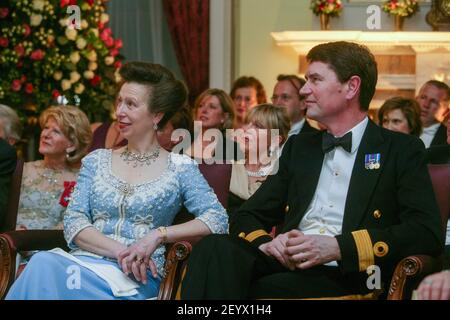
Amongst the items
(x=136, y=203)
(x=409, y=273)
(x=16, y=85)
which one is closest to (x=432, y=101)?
(x=16, y=85)

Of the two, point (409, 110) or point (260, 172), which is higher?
point (409, 110)

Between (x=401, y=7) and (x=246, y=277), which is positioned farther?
(x=401, y=7)

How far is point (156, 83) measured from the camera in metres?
3.97

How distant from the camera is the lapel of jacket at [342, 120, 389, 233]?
3.48 metres

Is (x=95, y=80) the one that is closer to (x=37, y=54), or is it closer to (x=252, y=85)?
(x=37, y=54)

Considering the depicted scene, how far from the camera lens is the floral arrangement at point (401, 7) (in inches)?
298

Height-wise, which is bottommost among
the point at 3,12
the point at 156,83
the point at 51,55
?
the point at 156,83

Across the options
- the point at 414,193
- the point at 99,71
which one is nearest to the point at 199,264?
the point at 414,193

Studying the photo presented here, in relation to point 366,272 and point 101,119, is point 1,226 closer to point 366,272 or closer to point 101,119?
point 366,272

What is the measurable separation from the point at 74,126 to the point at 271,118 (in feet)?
3.47

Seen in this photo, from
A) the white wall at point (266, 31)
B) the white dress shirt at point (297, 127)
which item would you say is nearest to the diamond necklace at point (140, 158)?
the white dress shirt at point (297, 127)

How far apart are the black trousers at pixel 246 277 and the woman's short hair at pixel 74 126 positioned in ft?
5.89

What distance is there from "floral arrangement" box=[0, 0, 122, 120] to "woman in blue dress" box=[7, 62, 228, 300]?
9.19 ft

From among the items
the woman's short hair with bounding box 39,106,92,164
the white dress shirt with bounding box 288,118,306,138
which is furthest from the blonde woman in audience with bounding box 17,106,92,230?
the white dress shirt with bounding box 288,118,306,138
